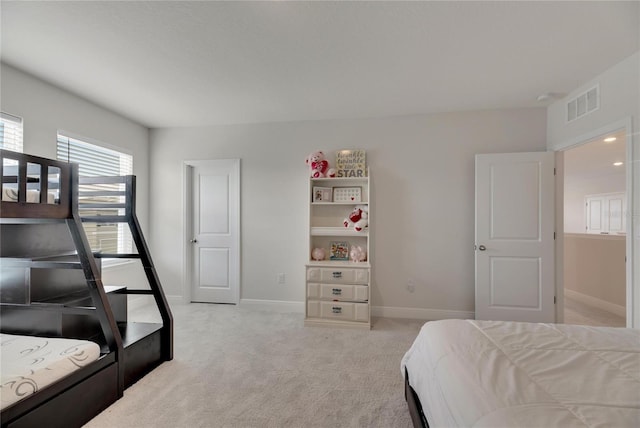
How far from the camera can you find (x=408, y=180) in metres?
3.54

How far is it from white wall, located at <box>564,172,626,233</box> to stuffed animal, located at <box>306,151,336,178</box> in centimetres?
650

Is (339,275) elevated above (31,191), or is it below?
below

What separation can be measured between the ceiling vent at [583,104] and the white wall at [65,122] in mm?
5078

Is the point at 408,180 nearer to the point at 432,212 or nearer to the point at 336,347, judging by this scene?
the point at 432,212

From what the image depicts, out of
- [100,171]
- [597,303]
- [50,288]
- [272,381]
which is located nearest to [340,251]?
[272,381]

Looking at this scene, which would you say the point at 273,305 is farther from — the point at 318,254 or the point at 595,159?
the point at 595,159

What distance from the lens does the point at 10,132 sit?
2459 mm

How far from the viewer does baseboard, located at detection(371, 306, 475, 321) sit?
3422mm

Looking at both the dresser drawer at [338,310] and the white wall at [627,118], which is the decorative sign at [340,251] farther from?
the white wall at [627,118]

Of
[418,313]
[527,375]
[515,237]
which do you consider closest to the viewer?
[527,375]

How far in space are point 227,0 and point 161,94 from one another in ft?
5.55

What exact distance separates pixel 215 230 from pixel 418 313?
2908mm

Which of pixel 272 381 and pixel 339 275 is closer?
pixel 272 381

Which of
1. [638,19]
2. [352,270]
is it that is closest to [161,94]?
[352,270]
